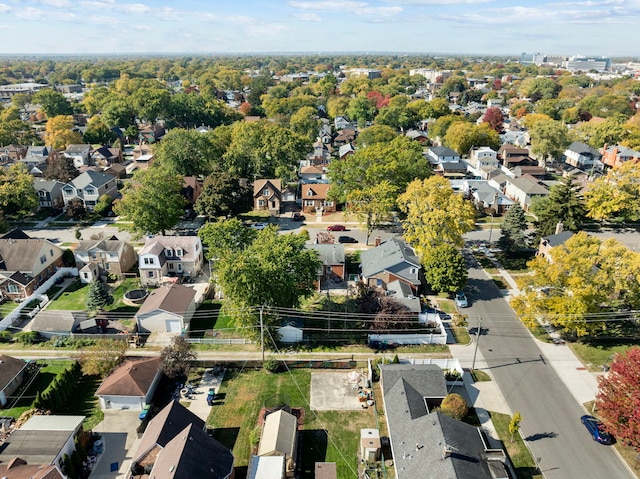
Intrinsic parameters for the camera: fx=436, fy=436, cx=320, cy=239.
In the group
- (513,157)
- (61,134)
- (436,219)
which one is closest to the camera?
(436,219)

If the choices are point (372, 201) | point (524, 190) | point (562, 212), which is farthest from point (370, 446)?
point (524, 190)

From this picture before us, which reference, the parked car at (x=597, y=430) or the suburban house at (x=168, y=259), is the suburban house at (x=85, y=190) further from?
the parked car at (x=597, y=430)

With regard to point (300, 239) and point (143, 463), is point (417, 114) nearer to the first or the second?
point (300, 239)

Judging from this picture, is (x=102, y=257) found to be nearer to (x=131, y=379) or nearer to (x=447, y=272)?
(x=131, y=379)

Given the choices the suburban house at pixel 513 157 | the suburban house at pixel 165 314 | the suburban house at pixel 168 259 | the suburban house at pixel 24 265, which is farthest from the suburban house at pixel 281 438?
the suburban house at pixel 513 157

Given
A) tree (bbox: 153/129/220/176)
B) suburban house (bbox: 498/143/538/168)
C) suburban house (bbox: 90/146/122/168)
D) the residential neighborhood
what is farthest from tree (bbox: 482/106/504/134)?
suburban house (bbox: 90/146/122/168)

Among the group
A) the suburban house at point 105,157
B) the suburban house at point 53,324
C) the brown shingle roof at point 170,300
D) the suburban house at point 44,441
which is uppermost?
the suburban house at point 105,157

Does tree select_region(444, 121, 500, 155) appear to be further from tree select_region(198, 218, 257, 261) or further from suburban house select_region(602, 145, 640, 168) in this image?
tree select_region(198, 218, 257, 261)
